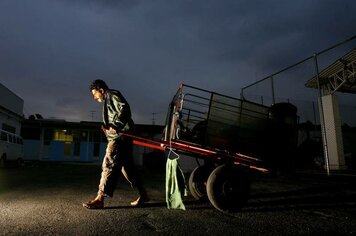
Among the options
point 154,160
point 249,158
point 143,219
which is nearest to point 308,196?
point 249,158

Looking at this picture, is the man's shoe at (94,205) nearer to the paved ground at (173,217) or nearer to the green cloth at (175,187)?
the paved ground at (173,217)

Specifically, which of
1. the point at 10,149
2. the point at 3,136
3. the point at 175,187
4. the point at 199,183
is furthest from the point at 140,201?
the point at 10,149

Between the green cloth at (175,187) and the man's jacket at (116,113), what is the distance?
933 mm

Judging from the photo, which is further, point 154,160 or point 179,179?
point 154,160

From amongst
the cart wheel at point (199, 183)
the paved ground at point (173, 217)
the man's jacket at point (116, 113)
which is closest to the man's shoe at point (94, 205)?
the paved ground at point (173, 217)

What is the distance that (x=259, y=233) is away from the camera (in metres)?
2.92

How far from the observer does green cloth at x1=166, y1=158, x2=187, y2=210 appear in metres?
4.13

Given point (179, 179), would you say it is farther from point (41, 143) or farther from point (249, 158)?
point (41, 143)

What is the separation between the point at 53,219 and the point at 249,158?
2.93 metres

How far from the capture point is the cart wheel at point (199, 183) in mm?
5039

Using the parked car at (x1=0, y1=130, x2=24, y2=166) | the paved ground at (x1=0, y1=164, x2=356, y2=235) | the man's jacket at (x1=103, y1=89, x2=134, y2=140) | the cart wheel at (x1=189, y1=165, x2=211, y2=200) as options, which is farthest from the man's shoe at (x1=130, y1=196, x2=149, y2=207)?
the parked car at (x1=0, y1=130, x2=24, y2=166)

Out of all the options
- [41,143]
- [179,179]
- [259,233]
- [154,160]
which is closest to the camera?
[259,233]

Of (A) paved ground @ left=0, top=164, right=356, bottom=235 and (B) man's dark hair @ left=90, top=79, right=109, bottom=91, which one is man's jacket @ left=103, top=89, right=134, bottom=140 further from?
(A) paved ground @ left=0, top=164, right=356, bottom=235

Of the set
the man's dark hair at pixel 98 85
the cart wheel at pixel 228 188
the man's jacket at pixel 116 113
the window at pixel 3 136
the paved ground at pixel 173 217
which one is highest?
the window at pixel 3 136
